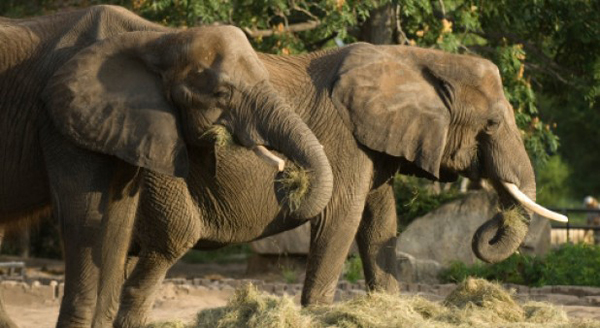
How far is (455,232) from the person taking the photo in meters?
18.3

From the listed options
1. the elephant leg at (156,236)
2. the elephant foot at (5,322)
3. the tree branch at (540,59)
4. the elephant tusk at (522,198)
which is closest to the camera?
the elephant leg at (156,236)

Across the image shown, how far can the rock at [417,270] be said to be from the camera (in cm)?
1703

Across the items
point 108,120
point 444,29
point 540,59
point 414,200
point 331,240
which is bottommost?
point 414,200

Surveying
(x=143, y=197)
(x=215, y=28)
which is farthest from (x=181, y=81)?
(x=143, y=197)

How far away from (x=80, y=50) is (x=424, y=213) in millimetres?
9690

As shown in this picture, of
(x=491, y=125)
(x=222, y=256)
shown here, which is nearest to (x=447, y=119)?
(x=491, y=125)

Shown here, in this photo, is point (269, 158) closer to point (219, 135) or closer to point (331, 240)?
point (219, 135)

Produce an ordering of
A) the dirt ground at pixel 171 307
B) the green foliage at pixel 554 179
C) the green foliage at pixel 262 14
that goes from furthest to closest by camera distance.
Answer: the green foliage at pixel 554 179
the green foliage at pixel 262 14
the dirt ground at pixel 171 307

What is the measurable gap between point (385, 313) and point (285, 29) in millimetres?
8413

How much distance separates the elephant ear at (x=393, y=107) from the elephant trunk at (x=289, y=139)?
1.80 meters

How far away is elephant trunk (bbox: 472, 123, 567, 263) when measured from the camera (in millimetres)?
A: 11484

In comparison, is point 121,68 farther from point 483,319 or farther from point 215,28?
point 483,319

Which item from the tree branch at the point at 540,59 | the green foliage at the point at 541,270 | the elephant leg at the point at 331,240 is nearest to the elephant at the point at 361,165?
the elephant leg at the point at 331,240

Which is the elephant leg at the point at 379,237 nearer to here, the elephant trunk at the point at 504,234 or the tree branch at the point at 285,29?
the elephant trunk at the point at 504,234
